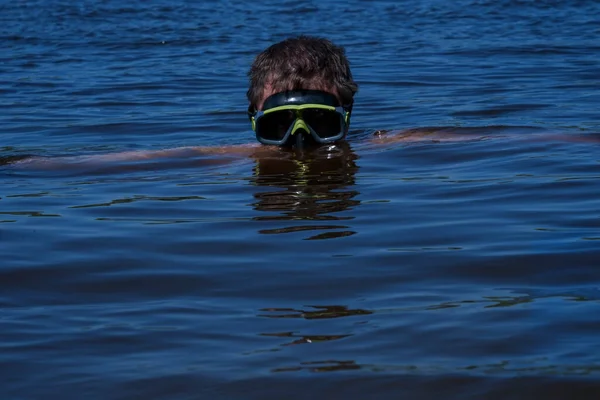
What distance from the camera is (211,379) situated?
258 cm

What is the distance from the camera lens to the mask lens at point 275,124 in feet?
19.4

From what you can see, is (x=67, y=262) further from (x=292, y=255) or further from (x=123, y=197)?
(x=123, y=197)

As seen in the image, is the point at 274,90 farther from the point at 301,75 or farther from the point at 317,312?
the point at 317,312

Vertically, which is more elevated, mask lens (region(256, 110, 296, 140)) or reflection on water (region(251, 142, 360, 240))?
mask lens (region(256, 110, 296, 140))

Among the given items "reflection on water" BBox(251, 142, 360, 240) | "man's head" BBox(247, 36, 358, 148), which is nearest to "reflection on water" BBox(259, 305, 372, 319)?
"reflection on water" BBox(251, 142, 360, 240)

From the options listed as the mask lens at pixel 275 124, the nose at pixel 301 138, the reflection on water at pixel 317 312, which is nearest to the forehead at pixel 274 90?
the mask lens at pixel 275 124

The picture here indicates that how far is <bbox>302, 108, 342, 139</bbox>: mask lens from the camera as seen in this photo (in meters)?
5.92

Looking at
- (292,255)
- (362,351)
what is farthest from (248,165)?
(362,351)

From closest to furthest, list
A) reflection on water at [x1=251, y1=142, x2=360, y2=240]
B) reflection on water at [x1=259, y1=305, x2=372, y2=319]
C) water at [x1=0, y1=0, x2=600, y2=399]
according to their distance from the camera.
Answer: water at [x1=0, y1=0, x2=600, y2=399] → reflection on water at [x1=259, y1=305, x2=372, y2=319] → reflection on water at [x1=251, y1=142, x2=360, y2=240]

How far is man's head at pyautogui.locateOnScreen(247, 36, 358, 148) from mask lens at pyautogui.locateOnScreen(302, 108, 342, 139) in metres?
0.04

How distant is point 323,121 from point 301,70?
307 millimetres

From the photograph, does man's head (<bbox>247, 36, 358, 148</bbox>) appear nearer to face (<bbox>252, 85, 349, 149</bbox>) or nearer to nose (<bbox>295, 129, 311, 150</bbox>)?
face (<bbox>252, 85, 349, 149</bbox>)

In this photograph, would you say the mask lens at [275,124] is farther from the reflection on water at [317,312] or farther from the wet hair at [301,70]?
the reflection on water at [317,312]

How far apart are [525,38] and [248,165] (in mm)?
8133
